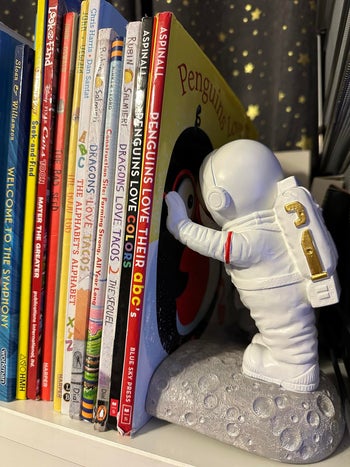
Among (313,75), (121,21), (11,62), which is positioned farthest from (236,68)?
(11,62)

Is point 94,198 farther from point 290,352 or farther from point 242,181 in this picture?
point 290,352

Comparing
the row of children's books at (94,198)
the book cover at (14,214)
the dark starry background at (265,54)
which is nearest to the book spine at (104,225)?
the row of children's books at (94,198)

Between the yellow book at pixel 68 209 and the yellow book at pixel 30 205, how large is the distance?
45mm

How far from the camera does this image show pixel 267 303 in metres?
0.45

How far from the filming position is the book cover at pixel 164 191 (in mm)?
436

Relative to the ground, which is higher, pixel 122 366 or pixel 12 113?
pixel 12 113

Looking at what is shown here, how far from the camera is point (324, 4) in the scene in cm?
75

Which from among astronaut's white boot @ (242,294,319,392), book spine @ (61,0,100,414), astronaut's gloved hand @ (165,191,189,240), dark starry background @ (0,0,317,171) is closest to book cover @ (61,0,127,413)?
book spine @ (61,0,100,414)

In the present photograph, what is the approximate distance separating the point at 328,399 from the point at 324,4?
684 mm

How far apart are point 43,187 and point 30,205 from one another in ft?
0.09

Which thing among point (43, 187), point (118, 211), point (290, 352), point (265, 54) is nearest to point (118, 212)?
point (118, 211)

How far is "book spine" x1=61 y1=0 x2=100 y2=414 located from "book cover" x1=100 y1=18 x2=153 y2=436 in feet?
0.17

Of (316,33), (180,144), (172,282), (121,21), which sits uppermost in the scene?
(316,33)

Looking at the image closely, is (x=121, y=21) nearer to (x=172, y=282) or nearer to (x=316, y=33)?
(x=172, y=282)
